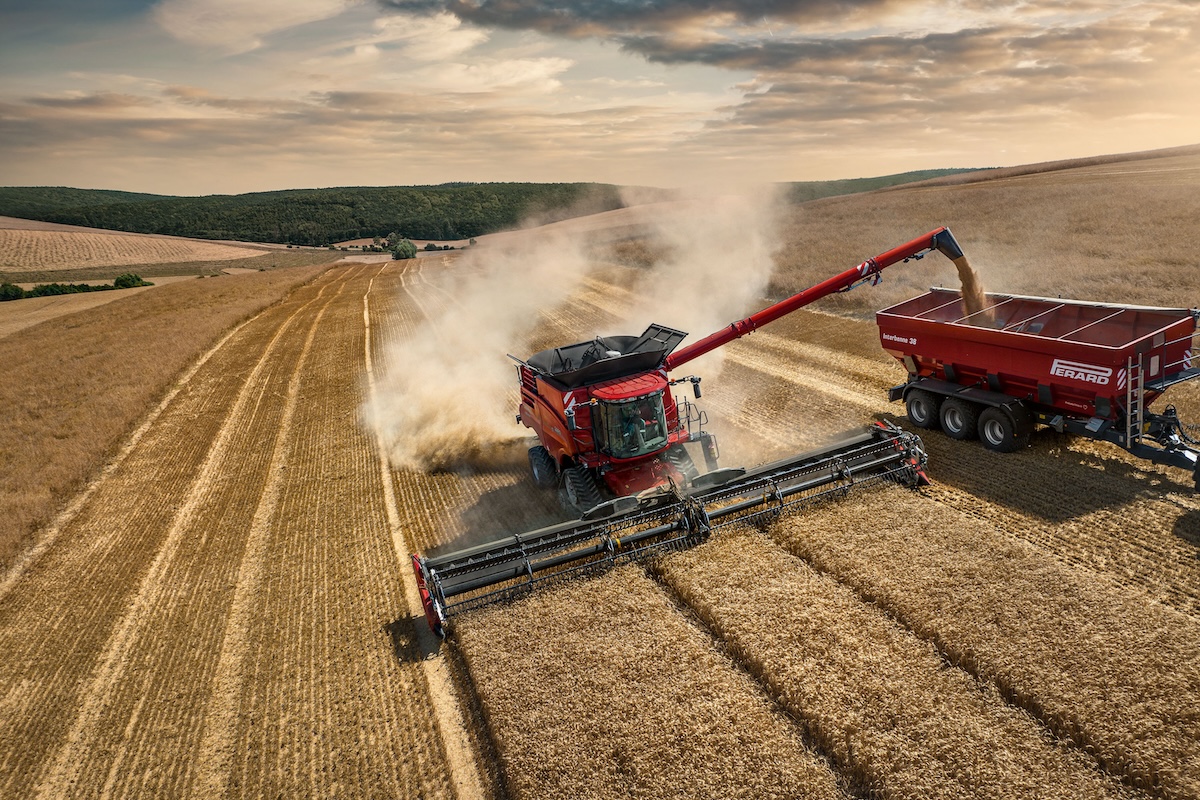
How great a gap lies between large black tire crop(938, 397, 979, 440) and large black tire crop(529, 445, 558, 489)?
6872 millimetres

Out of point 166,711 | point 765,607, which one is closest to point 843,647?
point 765,607

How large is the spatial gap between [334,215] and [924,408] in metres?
126

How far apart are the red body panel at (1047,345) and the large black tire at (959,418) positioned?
0.41 metres

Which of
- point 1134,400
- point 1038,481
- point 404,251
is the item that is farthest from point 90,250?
point 1134,400

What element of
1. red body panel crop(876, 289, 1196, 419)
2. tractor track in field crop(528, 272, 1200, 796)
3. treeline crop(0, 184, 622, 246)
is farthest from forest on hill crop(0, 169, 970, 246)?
red body panel crop(876, 289, 1196, 419)

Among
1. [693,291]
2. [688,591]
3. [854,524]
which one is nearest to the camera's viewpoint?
[688,591]

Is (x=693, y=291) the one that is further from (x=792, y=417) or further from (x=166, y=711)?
(x=166, y=711)

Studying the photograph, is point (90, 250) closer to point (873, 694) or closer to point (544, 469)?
point (544, 469)

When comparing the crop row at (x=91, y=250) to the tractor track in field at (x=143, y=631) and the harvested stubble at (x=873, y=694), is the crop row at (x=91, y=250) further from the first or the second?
the harvested stubble at (x=873, y=694)

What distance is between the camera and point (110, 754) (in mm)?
6848

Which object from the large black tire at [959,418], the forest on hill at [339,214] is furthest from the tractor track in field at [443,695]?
the forest on hill at [339,214]

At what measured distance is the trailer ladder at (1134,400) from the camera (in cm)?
955

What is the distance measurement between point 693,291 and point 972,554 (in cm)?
1803

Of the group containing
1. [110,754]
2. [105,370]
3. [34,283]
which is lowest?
[110,754]
